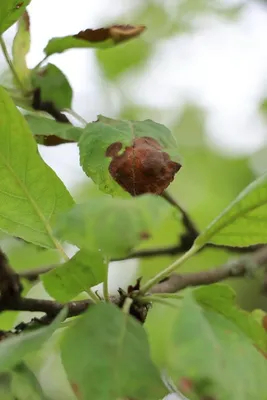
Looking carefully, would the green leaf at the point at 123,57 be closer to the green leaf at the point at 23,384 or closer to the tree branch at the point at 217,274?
the tree branch at the point at 217,274

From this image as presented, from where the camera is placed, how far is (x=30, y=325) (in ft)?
1.68

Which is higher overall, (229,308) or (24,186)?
(24,186)

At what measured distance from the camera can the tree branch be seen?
733 millimetres

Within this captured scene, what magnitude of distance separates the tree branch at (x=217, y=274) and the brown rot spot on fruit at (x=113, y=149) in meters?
0.19

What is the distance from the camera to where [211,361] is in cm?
38

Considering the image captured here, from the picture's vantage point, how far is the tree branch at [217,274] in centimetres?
73

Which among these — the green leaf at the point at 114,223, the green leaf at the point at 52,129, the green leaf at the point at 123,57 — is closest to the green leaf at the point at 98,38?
the green leaf at the point at 52,129

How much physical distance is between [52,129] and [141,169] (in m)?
0.14

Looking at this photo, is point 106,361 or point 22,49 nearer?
point 106,361

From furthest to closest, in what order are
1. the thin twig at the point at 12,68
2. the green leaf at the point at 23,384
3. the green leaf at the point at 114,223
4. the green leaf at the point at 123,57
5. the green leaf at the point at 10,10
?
the green leaf at the point at 123,57 < the thin twig at the point at 12,68 < the green leaf at the point at 10,10 < the green leaf at the point at 23,384 < the green leaf at the point at 114,223

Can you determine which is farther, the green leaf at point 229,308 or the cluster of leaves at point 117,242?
the green leaf at point 229,308

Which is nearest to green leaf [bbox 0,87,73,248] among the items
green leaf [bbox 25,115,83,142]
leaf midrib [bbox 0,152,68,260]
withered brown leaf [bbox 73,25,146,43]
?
leaf midrib [bbox 0,152,68,260]

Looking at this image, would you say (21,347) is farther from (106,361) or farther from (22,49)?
(22,49)

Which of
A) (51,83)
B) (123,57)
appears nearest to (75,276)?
(51,83)
